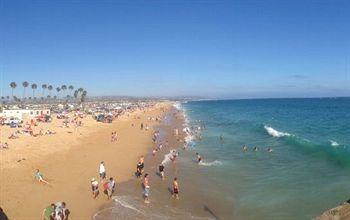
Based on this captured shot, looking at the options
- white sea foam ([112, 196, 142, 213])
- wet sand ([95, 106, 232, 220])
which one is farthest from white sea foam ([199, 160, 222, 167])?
white sea foam ([112, 196, 142, 213])

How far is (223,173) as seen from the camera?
85.7 feet

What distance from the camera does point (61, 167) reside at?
87.8 ft

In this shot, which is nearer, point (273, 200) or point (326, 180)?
point (273, 200)

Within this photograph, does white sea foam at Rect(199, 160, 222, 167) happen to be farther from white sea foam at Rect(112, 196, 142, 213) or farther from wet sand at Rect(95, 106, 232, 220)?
white sea foam at Rect(112, 196, 142, 213)

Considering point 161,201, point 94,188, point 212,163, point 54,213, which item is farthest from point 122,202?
point 212,163

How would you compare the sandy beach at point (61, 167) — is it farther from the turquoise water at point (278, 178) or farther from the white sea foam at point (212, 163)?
the turquoise water at point (278, 178)

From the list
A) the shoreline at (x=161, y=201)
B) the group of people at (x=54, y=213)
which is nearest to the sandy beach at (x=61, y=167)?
the group of people at (x=54, y=213)

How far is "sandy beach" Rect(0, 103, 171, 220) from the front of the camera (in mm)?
17844

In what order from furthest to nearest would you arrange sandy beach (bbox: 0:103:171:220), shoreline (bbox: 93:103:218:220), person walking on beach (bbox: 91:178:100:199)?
person walking on beach (bbox: 91:178:100:199), sandy beach (bbox: 0:103:171:220), shoreline (bbox: 93:103:218:220)

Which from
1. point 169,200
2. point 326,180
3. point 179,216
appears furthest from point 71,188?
point 326,180

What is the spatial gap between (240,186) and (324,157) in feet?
40.7

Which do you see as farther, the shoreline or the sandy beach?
the sandy beach

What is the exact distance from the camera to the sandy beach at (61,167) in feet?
58.5

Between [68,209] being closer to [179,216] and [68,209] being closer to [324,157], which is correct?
[179,216]
